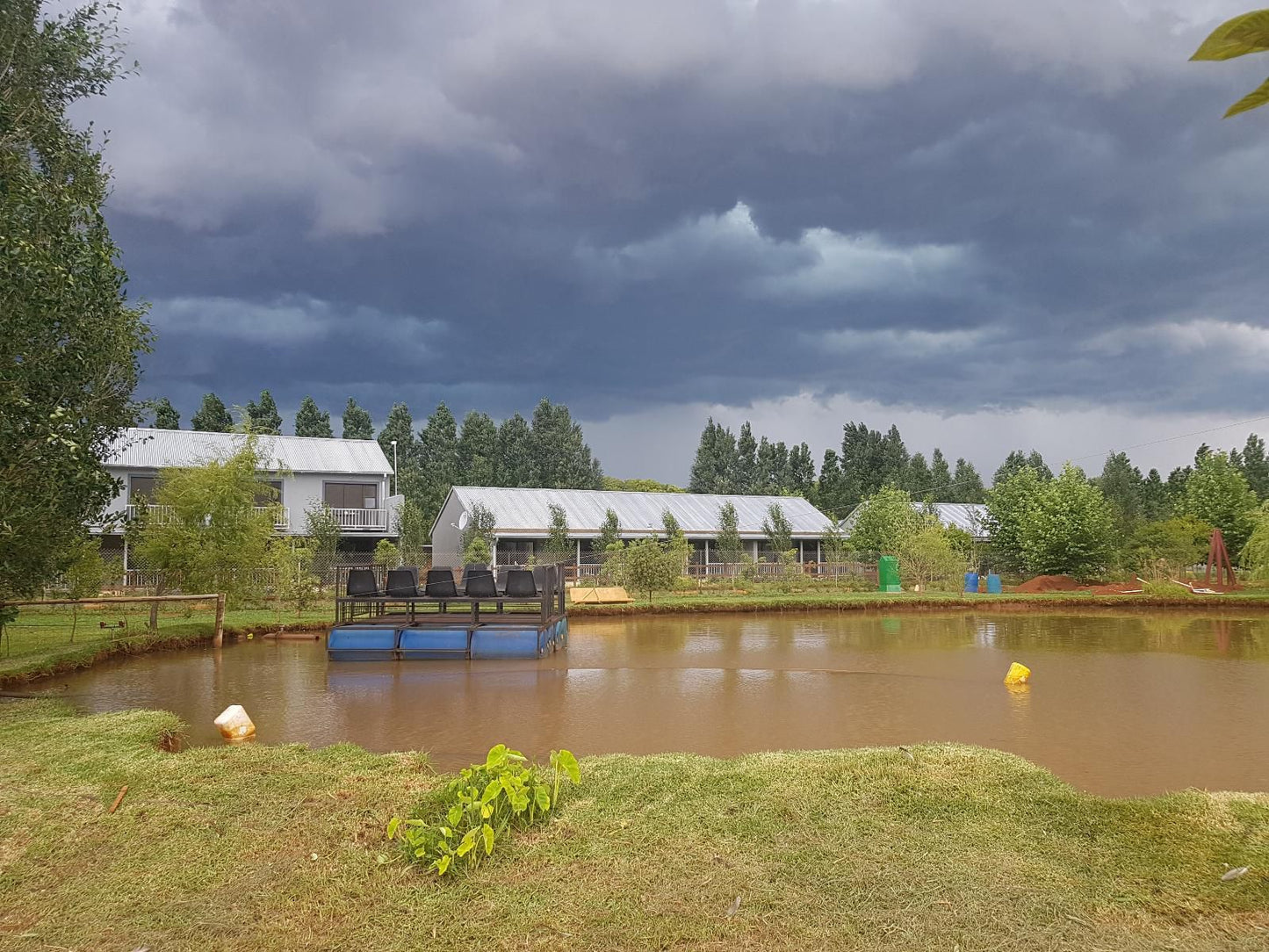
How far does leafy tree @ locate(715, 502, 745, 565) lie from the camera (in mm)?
39562

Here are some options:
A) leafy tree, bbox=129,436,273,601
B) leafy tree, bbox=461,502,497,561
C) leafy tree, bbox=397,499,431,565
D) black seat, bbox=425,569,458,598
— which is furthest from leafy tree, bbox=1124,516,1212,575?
leafy tree, bbox=129,436,273,601

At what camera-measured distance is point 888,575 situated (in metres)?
33.1

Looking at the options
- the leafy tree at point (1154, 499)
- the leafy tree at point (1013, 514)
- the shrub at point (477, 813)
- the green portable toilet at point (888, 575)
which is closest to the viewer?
the shrub at point (477, 813)

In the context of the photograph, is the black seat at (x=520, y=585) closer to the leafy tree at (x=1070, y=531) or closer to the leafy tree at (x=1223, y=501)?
the leafy tree at (x=1070, y=531)

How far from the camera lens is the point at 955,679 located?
12.8 m

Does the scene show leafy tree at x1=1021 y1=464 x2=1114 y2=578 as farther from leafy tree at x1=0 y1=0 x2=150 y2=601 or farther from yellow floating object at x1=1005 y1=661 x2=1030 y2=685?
leafy tree at x1=0 y1=0 x2=150 y2=601

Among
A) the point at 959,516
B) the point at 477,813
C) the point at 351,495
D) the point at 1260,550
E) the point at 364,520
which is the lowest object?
the point at 477,813

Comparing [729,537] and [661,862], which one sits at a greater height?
[729,537]

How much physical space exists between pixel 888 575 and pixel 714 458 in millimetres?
33196

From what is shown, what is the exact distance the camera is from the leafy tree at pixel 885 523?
136ft

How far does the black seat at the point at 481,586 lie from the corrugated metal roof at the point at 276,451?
72.3ft

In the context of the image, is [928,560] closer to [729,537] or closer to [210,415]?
[729,537]

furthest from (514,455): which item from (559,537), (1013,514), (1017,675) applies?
(1017,675)

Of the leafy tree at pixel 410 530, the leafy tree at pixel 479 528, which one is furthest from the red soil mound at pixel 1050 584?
the leafy tree at pixel 410 530
